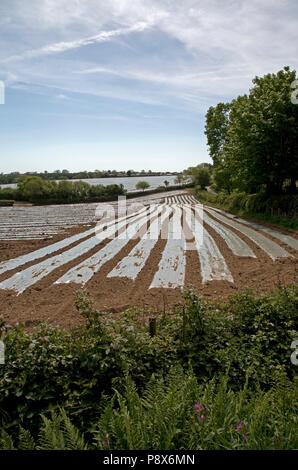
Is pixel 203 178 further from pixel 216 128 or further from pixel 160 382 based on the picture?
pixel 160 382

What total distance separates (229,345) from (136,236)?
10138 millimetres

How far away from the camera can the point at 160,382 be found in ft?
9.43

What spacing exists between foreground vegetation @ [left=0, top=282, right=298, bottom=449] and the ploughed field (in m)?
1.17

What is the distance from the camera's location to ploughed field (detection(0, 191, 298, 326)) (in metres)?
6.70

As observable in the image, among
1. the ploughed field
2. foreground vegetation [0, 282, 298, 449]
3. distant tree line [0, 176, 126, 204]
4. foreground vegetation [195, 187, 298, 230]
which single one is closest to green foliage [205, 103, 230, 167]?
foreground vegetation [195, 187, 298, 230]

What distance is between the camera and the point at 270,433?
7.19 feet

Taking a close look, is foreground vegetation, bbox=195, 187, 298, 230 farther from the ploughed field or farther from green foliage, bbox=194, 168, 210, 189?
green foliage, bbox=194, 168, 210, 189

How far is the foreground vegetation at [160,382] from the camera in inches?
82.0

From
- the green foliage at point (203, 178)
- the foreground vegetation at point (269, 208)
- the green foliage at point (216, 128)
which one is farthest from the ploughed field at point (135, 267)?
the green foliage at point (203, 178)

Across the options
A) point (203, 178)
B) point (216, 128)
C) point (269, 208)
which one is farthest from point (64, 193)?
point (269, 208)

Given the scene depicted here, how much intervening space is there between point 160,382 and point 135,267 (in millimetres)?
6261

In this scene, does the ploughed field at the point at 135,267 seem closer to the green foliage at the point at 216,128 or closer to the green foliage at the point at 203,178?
the green foliage at the point at 216,128

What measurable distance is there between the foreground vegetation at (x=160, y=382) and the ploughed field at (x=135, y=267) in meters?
1.17

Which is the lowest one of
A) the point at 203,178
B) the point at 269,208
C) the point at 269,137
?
the point at 269,208
